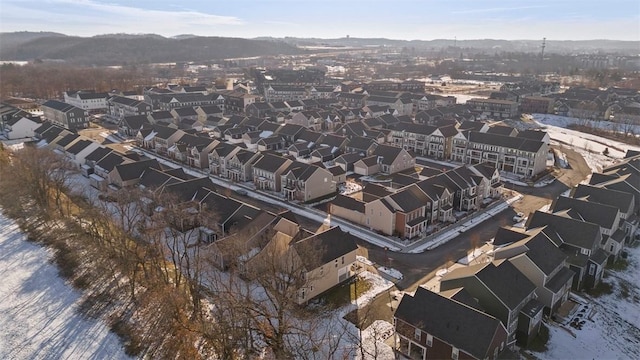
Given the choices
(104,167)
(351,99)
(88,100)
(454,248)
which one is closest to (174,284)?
(454,248)

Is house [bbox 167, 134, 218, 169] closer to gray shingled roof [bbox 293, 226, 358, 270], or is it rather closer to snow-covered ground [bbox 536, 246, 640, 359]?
gray shingled roof [bbox 293, 226, 358, 270]

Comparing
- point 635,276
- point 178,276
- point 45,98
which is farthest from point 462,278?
point 45,98

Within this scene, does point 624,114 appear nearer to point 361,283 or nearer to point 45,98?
point 361,283

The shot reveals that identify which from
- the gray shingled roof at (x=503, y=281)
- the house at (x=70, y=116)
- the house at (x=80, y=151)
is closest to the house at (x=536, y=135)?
the gray shingled roof at (x=503, y=281)

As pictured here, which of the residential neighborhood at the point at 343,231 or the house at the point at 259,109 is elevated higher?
the house at the point at 259,109

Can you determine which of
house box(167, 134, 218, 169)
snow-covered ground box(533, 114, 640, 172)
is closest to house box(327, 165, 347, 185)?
Result: house box(167, 134, 218, 169)

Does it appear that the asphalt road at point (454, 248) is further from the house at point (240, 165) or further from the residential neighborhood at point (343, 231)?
the house at point (240, 165)
